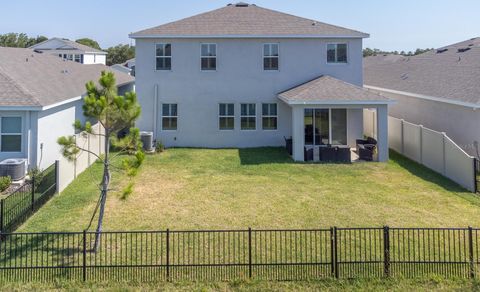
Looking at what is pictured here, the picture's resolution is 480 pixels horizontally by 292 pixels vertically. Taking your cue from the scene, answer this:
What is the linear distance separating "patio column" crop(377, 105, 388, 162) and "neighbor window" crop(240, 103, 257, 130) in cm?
684

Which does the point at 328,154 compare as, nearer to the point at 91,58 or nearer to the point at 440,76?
the point at 440,76

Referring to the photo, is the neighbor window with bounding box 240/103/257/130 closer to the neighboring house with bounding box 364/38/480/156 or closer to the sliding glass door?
the sliding glass door

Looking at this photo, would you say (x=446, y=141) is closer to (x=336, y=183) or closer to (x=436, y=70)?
(x=336, y=183)

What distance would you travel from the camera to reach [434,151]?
15914mm

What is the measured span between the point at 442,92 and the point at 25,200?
18293 mm

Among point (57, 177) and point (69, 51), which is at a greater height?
point (69, 51)

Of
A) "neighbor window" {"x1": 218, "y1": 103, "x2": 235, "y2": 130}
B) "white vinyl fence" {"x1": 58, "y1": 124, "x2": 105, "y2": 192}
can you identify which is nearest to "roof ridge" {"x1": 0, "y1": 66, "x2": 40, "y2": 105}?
"white vinyl fence" {"x1": 58, "y1": 124, "x2": 105, "y2": 192}

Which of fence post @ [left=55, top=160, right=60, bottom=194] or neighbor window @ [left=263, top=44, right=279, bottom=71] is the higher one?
neighbor window @ [left=263, top=44, right=279, bottom=71]

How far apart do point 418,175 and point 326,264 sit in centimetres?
947

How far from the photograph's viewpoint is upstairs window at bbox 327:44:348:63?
71.4 ft

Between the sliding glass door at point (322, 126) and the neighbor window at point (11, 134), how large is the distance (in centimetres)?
1294

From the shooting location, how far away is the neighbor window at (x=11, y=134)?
1423cm

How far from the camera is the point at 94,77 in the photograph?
28125mm

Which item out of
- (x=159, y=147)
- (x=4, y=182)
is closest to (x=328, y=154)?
(x=159, y=147)
